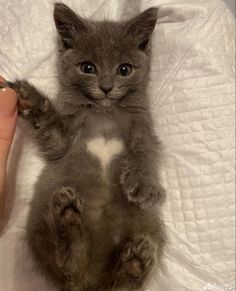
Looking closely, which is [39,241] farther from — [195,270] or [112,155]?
[195,270]

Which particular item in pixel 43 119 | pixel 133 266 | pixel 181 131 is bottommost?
pixel 133 266

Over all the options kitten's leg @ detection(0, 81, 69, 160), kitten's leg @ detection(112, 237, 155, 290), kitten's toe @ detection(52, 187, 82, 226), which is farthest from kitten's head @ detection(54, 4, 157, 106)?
kitten's leg @ detection(112, 237, 155, 290)

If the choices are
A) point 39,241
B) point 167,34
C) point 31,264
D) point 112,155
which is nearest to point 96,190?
point 112,155

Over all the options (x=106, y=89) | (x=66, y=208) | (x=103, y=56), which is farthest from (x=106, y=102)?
(x=66, y=208)

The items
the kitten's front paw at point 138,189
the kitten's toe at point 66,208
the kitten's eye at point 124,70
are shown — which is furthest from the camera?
the kitten's eye at point 124,70

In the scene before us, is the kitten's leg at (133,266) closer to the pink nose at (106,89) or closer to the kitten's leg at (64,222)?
the kitten's leg at (64,222)

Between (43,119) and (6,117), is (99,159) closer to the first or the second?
(43,119)

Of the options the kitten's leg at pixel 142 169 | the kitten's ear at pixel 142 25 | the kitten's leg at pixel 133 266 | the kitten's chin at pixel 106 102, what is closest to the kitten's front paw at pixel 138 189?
the kitten's leg at pixel 142 169
